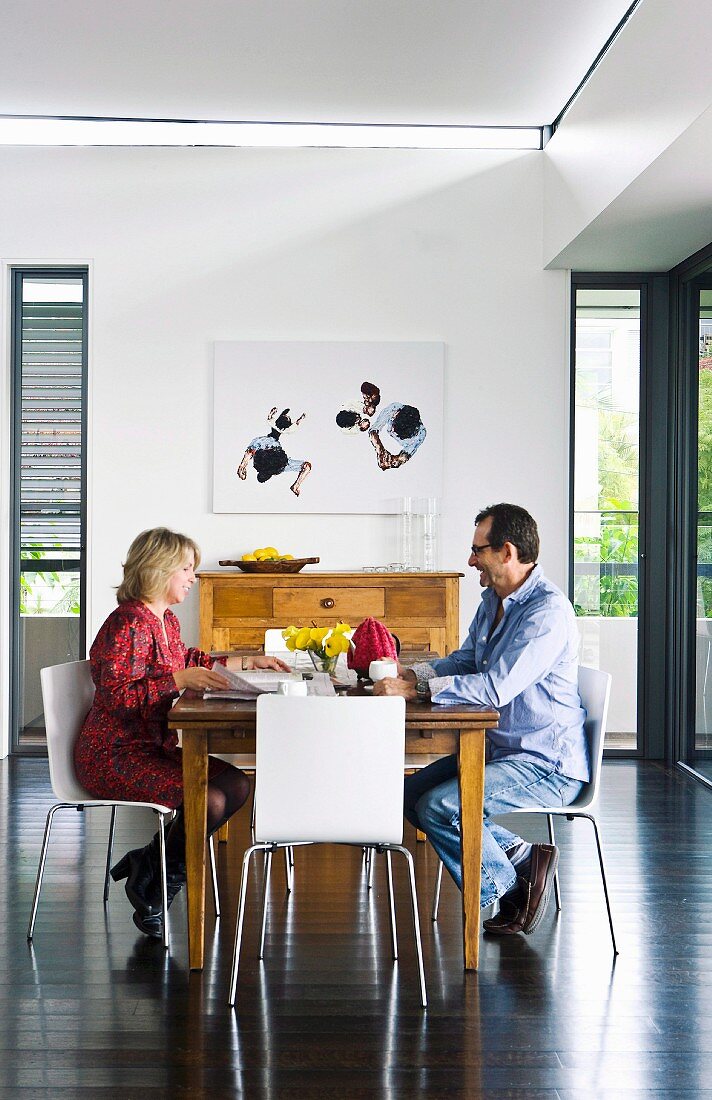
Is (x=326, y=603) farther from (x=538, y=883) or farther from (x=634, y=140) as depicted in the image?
(x=634, y=140)

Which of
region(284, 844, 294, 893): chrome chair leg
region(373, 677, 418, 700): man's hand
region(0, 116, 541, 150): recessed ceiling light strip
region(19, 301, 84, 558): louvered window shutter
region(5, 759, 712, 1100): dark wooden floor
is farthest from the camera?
region(19, 301, 84, 558): louvered window shutter

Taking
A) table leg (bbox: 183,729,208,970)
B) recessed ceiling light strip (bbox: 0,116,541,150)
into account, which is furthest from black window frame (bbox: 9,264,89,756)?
table leg (bbox: 183,729,208,970)

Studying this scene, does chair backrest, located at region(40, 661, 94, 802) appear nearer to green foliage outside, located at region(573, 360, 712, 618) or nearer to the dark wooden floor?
the dark wooden floor

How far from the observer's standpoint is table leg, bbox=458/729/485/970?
118 inches

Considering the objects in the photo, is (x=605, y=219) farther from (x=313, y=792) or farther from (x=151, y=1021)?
(x=151, y=1021)

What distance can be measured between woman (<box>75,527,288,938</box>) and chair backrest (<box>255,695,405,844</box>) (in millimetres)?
480

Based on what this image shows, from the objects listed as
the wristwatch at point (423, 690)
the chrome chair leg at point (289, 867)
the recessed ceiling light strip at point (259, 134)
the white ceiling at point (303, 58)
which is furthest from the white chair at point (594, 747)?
the recessed ceiling light strip at point (259, 134)

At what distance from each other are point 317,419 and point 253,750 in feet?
11.0

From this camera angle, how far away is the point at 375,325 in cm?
605

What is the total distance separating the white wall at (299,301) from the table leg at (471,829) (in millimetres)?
3098

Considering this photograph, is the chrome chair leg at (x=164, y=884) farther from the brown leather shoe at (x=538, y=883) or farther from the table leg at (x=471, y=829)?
the brown leather shoe at (x=538, y=883)

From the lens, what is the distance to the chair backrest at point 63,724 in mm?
3264

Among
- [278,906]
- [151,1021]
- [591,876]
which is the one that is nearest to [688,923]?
[591,876]

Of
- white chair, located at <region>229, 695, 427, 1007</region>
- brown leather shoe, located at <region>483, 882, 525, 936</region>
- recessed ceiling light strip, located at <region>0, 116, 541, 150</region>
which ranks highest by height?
recessed ceiling light strip, located at <region>0, 116, 541, 150</region>
